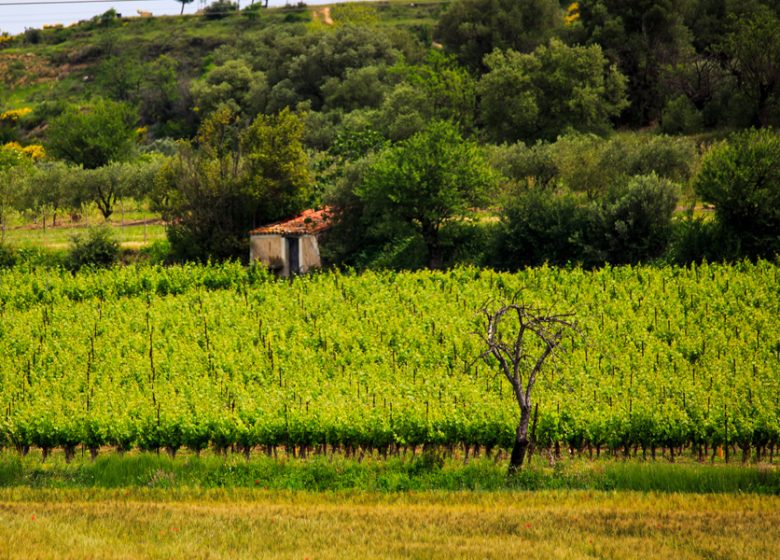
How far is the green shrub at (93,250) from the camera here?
47.2 m

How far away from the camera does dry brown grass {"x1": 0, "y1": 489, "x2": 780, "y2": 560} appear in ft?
57.1

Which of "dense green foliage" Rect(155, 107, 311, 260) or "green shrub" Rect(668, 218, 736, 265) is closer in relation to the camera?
"green shrub" Rect(668, 218, 736, 265)

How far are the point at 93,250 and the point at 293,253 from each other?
10017mm

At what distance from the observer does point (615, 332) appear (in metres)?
30.7

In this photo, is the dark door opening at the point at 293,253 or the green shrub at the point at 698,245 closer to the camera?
the green shrub at the point at 698,245

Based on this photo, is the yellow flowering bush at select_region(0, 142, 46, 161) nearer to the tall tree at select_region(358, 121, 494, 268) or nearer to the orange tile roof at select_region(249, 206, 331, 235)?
the orange tile roof at select_region(249, 206, 331, 235)

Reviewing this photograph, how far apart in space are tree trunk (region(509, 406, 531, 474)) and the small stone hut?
25.9 meters

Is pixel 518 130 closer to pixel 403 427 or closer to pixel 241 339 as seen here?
pixel 241 339

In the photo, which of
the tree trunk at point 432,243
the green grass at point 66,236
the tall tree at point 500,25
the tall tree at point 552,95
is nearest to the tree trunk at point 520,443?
the tree trunk at point 432,243

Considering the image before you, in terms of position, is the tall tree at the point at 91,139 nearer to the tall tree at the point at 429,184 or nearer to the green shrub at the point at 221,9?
the tall tree at the point at 429,184

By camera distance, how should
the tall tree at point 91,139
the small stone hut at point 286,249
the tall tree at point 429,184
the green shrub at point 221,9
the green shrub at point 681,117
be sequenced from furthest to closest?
the green shrub at point 221,9, the tall tree at point 91,139, the green shrub at point 681,117, the small stone hut at point 286,249, the tall tree at point 429,184

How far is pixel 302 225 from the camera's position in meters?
48.7

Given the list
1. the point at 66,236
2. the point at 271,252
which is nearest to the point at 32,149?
the point at 66,236

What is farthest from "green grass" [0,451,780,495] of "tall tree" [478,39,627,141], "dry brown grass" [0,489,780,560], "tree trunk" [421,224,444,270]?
"tall tree" [478,39,627,141]
